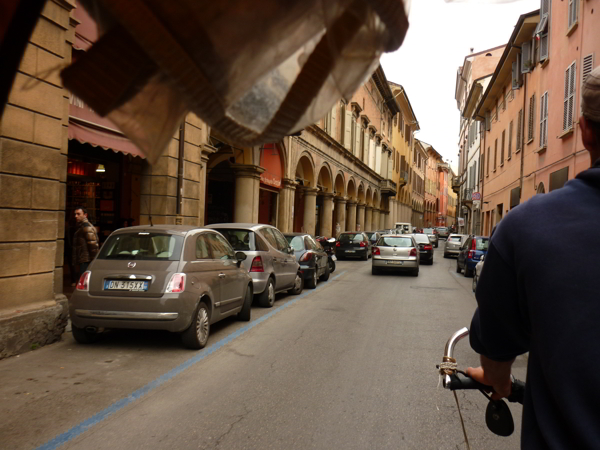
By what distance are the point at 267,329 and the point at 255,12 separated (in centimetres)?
760

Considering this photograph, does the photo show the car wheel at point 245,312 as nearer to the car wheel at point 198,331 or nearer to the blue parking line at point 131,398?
the blue parking line at point 131,398

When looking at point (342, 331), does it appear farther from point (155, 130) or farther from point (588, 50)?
point (588, 50)

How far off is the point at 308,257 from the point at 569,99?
9.96 metres

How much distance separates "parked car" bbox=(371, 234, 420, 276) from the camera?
19203 millimetres

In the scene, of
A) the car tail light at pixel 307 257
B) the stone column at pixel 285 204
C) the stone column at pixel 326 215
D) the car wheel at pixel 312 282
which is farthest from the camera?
the stone column at pixel 326 215

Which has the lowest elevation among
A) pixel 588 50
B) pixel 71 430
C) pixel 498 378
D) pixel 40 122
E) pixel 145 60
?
pixel 71 430

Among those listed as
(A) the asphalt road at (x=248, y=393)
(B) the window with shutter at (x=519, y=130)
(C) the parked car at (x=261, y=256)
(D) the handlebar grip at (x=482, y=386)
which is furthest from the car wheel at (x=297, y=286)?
(B) the window with shutter at (x=519, y=130)

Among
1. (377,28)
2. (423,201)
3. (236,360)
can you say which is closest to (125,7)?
(377,28)

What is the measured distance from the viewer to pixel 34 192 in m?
7.13

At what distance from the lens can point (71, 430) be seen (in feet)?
13.6

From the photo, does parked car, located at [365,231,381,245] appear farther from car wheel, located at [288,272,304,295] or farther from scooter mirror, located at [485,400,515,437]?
scooter mirror, located at [485,400,515,437]

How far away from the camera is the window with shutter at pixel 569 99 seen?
54.0ft

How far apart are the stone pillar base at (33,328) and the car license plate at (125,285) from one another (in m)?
1.08

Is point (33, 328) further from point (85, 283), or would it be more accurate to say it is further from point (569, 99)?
point (569, 99)
